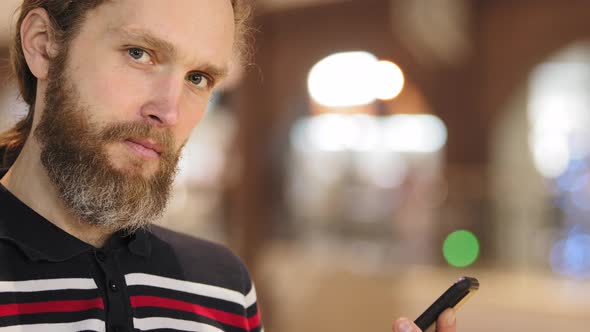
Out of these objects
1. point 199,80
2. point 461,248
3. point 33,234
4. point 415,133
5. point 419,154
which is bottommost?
point 461,248

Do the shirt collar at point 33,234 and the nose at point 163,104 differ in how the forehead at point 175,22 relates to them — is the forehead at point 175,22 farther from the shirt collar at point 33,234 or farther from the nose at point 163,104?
the shirt collar at point 33,234

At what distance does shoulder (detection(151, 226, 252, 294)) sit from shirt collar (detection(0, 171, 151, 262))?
0.63 ft

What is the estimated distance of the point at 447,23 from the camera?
22.7 feet

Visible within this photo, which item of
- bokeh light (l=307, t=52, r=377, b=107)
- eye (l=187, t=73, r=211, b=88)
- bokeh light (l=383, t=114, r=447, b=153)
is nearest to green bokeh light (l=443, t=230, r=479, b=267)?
bokeh light (l=383, t=114, r=447, b=153)

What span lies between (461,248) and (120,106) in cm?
574

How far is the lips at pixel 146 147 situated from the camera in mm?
1083

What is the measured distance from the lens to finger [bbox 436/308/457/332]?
3.23ft

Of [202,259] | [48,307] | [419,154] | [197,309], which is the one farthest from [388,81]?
[48,307]

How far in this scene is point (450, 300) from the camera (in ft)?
3.24

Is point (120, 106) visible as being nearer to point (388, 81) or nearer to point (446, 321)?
point (446, 321)

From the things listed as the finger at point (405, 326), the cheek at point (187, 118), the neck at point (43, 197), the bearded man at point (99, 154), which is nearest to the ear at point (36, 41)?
the bearded man at point (99, 154)

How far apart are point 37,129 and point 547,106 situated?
21.9 ft

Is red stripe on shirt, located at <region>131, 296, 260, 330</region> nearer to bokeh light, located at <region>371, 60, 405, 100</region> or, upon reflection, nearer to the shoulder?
the shoulder

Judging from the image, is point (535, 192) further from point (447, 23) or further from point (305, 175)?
point (305, 175)
